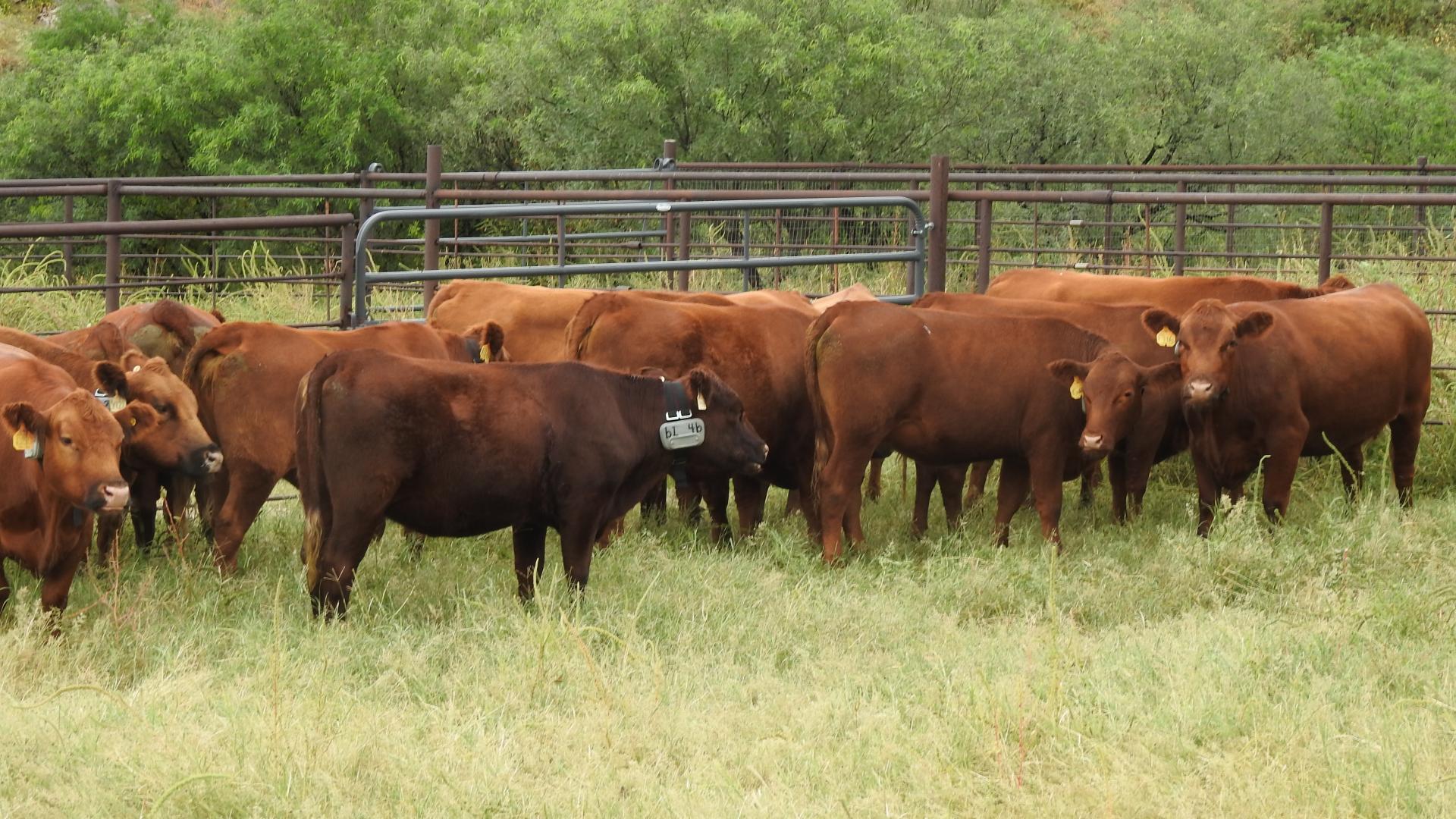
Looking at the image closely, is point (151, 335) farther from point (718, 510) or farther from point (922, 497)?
point (922, 497)

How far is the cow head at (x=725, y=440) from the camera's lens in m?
6.63

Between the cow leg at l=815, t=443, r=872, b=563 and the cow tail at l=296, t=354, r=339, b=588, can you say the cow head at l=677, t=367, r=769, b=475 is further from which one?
the cow tail at l=296, t=354, r=339, b=588

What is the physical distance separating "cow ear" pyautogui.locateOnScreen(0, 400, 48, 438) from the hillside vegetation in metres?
12.1

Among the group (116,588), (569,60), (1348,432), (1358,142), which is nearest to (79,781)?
(116,588)

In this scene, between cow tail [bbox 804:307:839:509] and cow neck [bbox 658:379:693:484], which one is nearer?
cow neck [bbox 658:379:693:484]

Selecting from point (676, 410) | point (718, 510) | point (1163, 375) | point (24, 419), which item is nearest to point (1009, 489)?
point (1163, 375)

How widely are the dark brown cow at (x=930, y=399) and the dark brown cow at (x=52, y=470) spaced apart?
292 cm

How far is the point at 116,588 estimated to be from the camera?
18.9 ft

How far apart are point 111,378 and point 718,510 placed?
2.74 meters

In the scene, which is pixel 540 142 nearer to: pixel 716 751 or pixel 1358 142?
pixel 1358 142

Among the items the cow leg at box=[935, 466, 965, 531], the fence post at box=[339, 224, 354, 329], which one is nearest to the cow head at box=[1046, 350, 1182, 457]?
the cow leg at box=[935, 466, 965, 531]

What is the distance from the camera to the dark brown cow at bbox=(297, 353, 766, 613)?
5.74 metres

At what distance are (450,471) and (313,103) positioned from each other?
15.3 meters

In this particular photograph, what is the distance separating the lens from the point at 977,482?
8.62 meters
